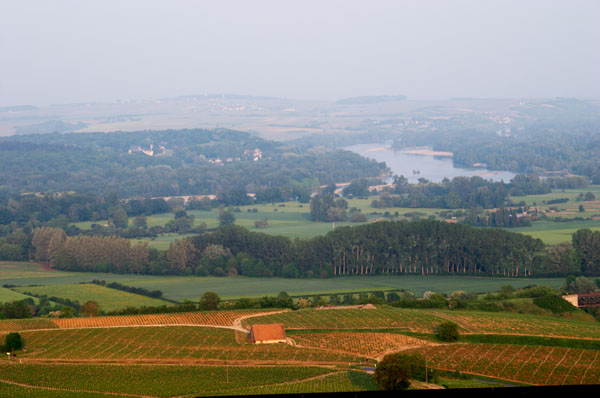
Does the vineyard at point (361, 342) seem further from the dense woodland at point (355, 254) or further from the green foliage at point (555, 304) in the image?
the dense woodland at point (355, 254)

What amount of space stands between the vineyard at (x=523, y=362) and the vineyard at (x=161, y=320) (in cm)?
1232

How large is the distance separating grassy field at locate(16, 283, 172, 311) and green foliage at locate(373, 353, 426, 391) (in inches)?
953

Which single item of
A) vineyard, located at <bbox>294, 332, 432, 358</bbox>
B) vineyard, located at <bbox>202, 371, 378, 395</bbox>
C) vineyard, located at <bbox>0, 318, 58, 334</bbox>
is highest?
vineyard, located at <bbox>202, 371, 378, 395</bbox>

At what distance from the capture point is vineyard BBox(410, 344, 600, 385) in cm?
3188

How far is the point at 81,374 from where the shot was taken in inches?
1305

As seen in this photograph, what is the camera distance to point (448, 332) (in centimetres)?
3881

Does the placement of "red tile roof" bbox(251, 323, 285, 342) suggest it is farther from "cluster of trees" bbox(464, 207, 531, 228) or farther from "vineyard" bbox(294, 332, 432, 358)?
"cluster of trees" bbox(464, 207, 531, 228)

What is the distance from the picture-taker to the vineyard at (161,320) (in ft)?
141

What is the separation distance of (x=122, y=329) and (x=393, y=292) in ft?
66.6

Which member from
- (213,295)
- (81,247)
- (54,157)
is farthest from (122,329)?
(54,157)

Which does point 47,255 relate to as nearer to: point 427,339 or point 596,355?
point 427,339

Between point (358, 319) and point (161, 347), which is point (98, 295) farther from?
point (358, 319)

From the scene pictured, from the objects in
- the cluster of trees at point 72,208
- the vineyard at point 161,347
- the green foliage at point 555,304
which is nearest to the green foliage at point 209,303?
the vineyard at point 161,347

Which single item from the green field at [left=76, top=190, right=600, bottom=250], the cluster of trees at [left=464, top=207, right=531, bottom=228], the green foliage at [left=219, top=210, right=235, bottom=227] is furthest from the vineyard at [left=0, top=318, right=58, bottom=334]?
the cluster of trees at [left=464, top=207, right=531, bottom=228]
